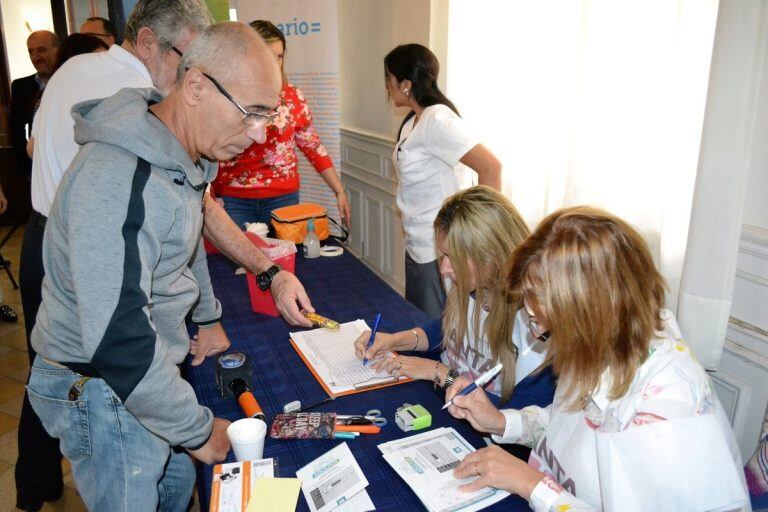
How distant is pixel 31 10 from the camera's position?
6.31m

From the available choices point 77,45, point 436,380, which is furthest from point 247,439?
point 77,45

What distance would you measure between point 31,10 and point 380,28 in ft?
15.4

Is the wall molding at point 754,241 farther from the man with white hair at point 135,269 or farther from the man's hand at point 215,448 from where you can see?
the man's hand at point 215,448

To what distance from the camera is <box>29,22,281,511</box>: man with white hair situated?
3.30 ft

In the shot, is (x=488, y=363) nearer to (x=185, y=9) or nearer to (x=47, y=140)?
(x=185, y=9)

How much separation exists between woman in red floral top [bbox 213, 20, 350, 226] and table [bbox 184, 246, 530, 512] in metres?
0.50

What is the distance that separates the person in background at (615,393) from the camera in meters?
0.99

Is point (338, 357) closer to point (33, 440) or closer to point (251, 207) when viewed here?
point (33, 440)

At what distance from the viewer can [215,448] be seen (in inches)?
47.1

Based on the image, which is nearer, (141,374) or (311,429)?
(141,374)

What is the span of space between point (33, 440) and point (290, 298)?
121cm

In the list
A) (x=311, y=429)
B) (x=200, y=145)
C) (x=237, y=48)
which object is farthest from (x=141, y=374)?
(x=237, y=48)

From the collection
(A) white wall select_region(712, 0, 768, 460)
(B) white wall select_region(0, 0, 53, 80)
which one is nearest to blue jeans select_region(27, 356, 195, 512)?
(A) white wall select_region(712, 0, 768, 460)

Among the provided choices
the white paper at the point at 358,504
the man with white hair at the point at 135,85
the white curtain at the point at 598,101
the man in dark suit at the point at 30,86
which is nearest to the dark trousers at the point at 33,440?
the man with white hair at the point at 135,85
